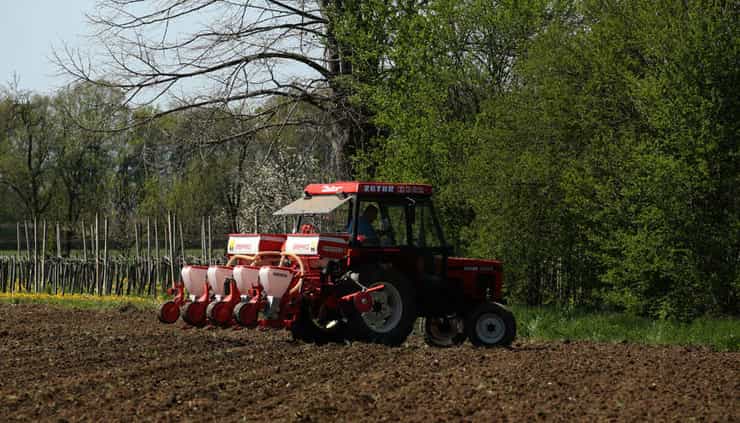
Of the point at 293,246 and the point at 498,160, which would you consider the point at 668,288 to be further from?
the point at 293,246

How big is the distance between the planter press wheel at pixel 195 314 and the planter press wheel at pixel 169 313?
526 mm

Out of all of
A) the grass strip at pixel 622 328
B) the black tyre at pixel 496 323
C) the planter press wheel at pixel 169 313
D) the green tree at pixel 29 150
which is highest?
the green tree at pixel 29 150

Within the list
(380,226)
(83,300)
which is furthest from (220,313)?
(83,300)

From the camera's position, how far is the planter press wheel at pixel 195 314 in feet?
40.7

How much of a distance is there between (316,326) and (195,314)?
149cm

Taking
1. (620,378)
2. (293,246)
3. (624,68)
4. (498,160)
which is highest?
(624,68)

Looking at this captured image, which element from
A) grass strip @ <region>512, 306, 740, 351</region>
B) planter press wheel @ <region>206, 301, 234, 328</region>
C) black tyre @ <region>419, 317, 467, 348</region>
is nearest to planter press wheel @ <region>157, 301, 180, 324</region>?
planter press wheel @ <region>206, 301, 234, 328</region>

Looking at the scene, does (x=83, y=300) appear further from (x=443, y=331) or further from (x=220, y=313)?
(x=443, y=331)

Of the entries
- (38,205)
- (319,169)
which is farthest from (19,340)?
(38,205)

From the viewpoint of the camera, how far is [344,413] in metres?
7.77

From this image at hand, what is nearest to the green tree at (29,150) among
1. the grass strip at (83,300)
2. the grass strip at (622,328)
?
the grass strip at (83,300)

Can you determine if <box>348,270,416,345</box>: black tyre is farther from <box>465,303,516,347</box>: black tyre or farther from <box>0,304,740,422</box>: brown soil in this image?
<box>465,303,516,347</box>: black tyre

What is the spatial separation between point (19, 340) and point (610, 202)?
28.8ft

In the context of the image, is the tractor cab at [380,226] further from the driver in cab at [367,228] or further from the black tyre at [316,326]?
the black tyre at [316,326]
